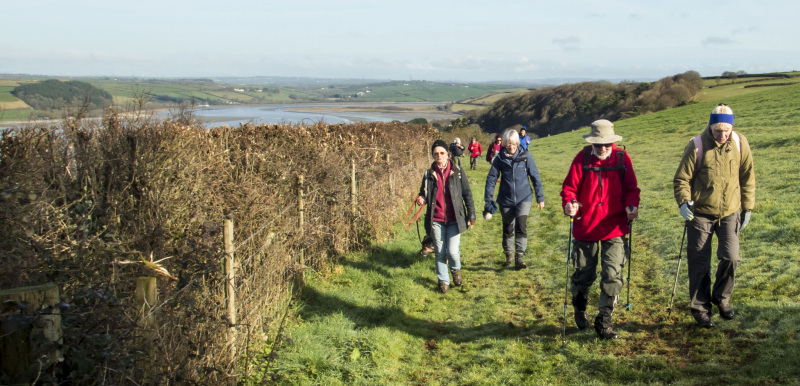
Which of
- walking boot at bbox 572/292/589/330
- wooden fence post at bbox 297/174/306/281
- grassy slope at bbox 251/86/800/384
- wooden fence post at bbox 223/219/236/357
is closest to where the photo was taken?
wooden fence post at bbox 223/219/236/357

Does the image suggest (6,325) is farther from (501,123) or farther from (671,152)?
(501,123)

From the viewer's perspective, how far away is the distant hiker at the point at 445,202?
7.20m

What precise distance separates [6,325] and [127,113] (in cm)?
357

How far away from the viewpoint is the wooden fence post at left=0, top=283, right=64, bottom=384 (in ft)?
7.70

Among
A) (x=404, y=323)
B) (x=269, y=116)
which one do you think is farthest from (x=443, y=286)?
(x=269, y=116)

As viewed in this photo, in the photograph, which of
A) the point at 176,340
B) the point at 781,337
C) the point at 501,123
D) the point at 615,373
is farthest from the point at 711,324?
the point at 501,123

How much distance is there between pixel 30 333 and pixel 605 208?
15.4 ft

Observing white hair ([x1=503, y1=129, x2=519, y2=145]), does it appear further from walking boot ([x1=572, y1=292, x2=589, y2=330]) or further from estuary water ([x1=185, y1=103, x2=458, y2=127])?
estuary water ([x1=185, y1=103, x2=458, y2=127])

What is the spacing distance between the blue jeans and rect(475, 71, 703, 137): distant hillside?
55.5m

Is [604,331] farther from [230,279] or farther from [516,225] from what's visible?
[230,279]

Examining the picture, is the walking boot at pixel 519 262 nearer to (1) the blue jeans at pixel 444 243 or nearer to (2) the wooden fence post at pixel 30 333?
(1) the blue jeans at pixel 444 243

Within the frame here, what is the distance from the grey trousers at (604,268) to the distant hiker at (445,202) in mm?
1939

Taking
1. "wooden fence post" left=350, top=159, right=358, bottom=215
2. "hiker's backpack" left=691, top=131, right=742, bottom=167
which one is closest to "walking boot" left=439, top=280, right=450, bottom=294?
"wooden fence post" left=350, top=159, right=358, bottom=215

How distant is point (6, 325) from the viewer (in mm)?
2283
